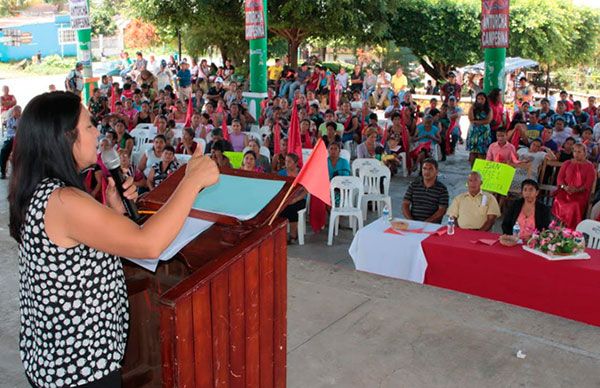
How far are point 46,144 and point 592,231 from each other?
16.7ft

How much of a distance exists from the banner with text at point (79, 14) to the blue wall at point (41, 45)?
28387mm

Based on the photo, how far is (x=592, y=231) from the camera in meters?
5.79

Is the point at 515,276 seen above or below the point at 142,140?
below

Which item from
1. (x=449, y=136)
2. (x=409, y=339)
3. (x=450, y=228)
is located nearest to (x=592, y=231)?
(x=450, y=228)

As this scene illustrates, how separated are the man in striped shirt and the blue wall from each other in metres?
40.0

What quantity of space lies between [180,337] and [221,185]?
1028 mm

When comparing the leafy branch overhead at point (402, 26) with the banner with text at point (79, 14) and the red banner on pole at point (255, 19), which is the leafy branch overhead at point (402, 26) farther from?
the red banner on pole at point (255, 19)

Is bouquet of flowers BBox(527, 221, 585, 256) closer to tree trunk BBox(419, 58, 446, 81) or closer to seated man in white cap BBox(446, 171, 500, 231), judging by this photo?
seated man in white cap BBox(446, 171, 500, 231)

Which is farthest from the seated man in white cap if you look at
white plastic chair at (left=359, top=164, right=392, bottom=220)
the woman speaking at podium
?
the woman speaking at podium

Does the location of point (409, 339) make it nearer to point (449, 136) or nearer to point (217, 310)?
point (217, 310)

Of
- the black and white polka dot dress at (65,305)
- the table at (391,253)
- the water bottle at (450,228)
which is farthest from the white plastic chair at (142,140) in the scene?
the black and white polka dot dress at (65,305)

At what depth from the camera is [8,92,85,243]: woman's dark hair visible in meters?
1.88

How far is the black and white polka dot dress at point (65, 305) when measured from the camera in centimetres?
191

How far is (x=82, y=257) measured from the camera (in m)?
1.93
